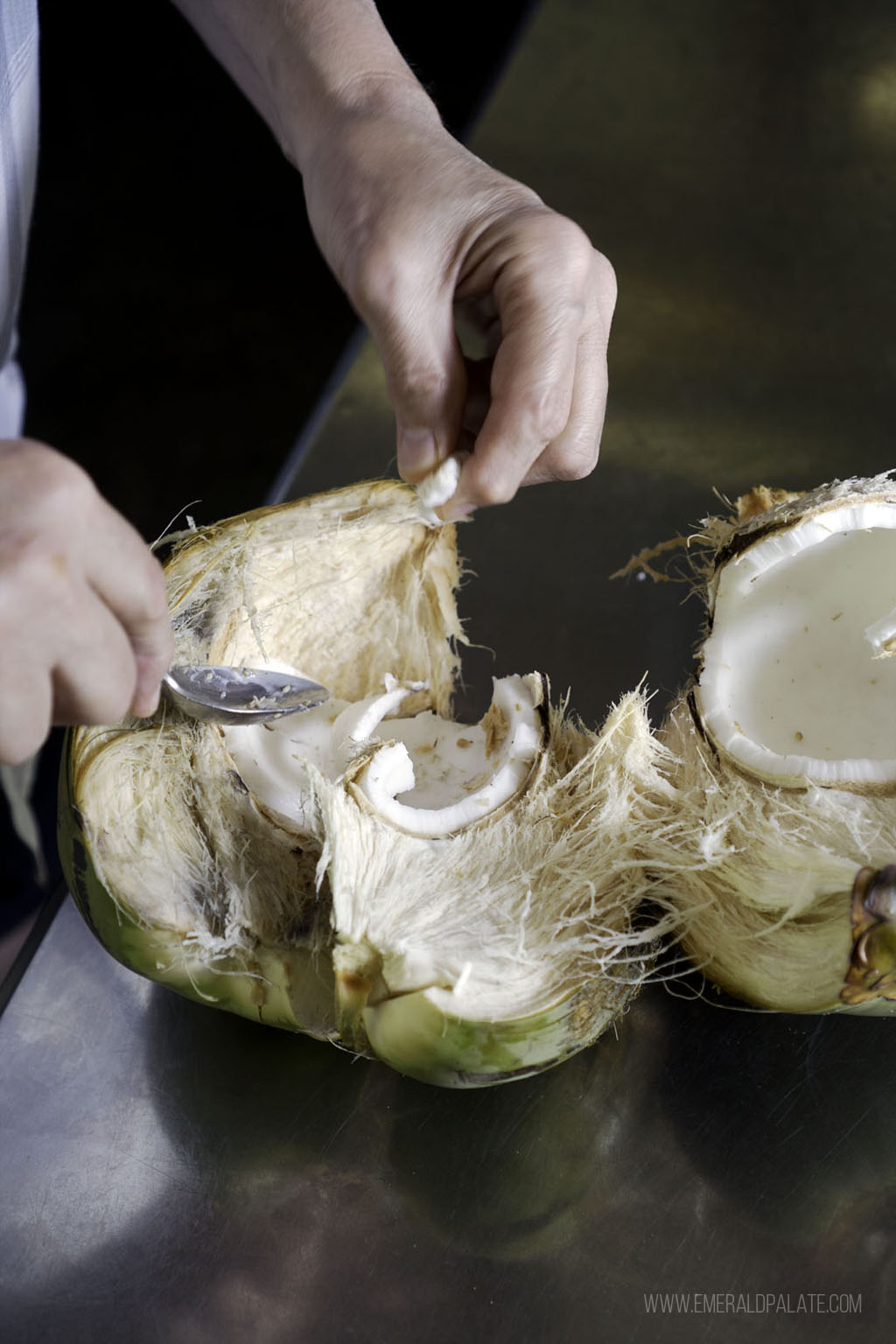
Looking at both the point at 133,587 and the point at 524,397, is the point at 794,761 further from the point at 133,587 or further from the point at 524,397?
the point at 133,587

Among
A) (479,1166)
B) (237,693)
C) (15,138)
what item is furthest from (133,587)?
(15,138)

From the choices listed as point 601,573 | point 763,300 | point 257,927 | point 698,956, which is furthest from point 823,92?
point 257,927

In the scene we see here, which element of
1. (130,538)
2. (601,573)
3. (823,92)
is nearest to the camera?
(130,538)

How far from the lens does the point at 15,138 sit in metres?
1.01

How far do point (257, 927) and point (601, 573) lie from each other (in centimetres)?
53

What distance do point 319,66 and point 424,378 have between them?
29 cm

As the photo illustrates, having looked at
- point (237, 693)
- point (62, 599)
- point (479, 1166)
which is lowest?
point (479, 1166)

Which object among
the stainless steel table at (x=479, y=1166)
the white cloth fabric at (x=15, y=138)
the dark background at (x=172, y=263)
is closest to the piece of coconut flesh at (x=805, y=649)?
the stainless steel table at (x=479, y=1166)

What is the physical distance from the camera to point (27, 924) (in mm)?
1415

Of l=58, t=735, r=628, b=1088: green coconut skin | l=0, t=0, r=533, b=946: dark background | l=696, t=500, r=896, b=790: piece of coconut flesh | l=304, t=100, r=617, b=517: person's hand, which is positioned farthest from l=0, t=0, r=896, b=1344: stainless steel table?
l=0, t=0, r=533, b=946: dark background

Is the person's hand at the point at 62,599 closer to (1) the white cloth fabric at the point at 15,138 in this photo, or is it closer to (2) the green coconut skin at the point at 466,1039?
(2) the green coconut skin at the point at 466,1039

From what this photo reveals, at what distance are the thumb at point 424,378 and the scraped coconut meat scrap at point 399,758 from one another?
0.17 metres

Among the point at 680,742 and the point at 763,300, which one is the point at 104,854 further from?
the point at 763,300

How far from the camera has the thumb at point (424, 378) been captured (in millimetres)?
819
